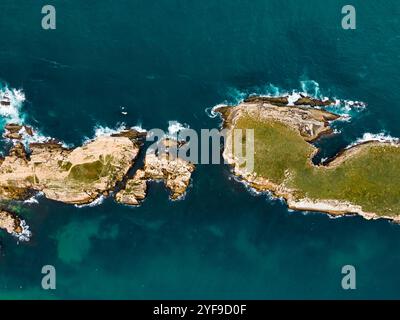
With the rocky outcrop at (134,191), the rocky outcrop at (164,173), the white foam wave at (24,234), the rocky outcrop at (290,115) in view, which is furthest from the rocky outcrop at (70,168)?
the rocky outcrop at (290,115)

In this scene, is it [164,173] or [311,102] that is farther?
[311,102]

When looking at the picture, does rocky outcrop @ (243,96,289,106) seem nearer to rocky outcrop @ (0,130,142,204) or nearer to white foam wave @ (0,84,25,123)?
rocky outcrop @ (0,130,142,204)

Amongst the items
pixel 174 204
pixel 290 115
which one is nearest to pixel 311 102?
pixel 290 115

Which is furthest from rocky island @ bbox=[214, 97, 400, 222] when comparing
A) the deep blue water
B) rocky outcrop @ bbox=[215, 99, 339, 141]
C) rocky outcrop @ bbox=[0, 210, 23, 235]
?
rocky outcrop @ bbox=[0, 210, 23, 235]

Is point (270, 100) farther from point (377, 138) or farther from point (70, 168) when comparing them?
point (70, 168)

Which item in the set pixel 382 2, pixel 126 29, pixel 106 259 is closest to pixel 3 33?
pixel 126 29
